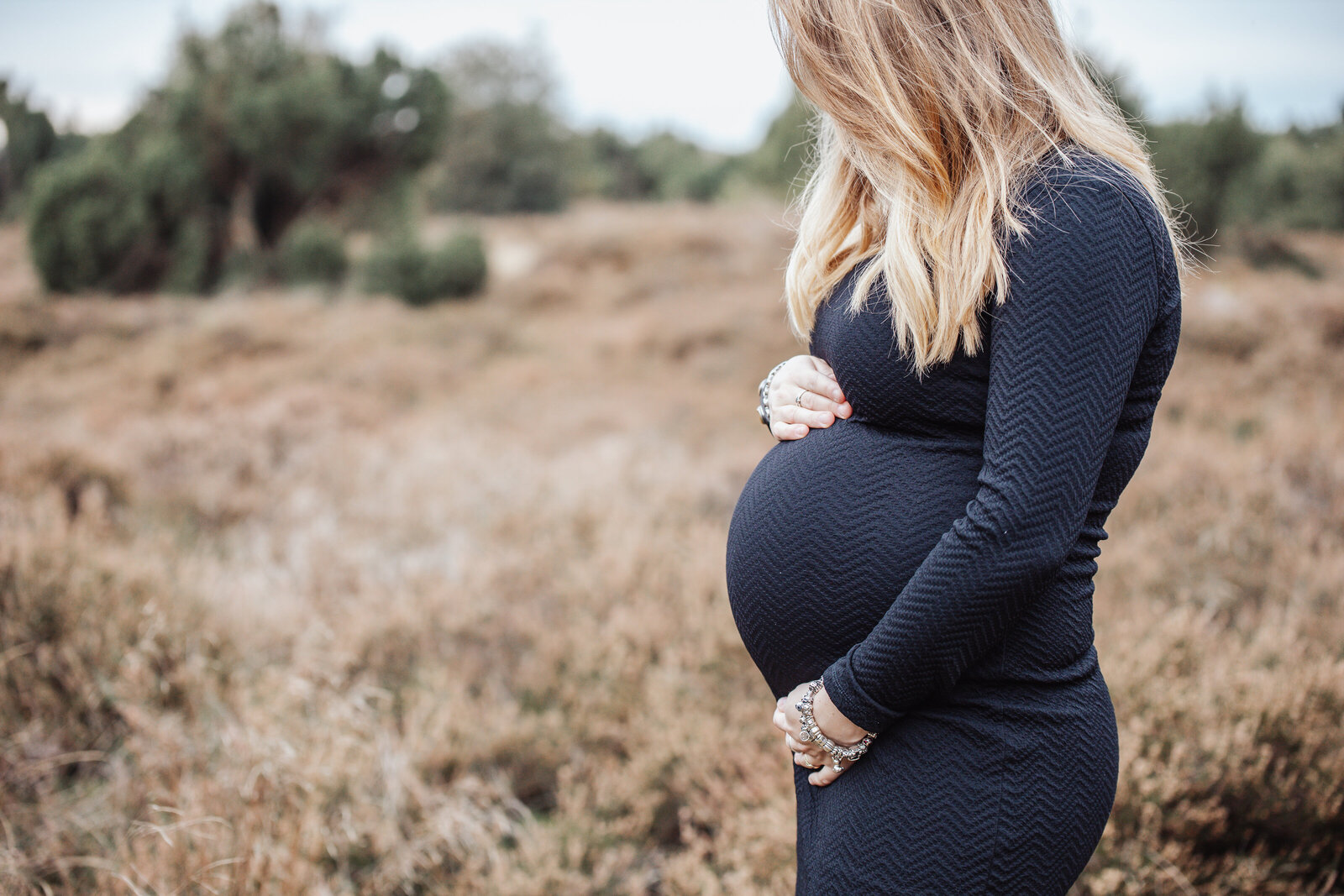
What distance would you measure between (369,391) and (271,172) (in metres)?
10.7

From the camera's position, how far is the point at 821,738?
1141 millimetres

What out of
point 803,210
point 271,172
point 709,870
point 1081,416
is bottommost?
point 709,870

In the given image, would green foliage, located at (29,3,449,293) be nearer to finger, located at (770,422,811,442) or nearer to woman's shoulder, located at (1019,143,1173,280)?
finger, located at (770,422,811,442)

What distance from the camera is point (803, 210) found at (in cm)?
154

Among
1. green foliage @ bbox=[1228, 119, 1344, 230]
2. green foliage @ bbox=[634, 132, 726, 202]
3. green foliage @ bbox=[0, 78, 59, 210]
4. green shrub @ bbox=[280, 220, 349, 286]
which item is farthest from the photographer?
green foliage @ bbox=[634, 132, 726, 202]

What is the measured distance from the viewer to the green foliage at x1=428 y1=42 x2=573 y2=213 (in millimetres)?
27750

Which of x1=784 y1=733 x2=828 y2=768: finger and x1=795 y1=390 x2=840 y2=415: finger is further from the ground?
x1=795 y1=390 x2=840 y2=415: finger

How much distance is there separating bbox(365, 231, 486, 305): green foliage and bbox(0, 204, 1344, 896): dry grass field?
7.10 metres

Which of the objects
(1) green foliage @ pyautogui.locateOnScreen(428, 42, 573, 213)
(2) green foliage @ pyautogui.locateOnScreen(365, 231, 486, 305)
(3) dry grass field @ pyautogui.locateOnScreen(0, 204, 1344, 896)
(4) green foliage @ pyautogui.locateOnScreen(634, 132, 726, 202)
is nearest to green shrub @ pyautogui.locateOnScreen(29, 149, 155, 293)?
(2) green foliage @ pyautogui.locateOnScreen(365, 231, 486, 305)

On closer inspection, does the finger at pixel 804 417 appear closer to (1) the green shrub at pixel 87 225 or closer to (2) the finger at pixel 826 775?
(2) the finger at pixel 826 775

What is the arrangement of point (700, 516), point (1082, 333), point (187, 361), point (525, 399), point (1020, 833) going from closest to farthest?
point (1082, 333) → point (1020, 833) → point (700, 516) → point (525, 399) → point (187, 361)

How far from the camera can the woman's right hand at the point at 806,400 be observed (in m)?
1.27

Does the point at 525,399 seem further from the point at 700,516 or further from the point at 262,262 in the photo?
the point at 262,262

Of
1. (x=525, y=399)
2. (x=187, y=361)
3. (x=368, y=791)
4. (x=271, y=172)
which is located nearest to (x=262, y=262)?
(x=271, y=172)
